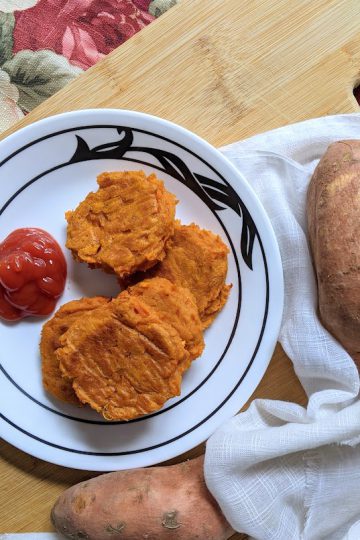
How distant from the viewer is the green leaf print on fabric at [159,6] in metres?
2.38

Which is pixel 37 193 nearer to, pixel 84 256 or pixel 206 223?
pixel 84 256

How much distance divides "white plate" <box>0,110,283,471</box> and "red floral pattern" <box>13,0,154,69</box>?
18.1 inches

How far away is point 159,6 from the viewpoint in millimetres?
2385

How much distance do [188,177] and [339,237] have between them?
1.72 feet

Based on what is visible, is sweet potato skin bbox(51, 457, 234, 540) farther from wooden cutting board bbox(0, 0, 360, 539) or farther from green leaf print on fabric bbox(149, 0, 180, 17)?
green leaf print on fabric bbox(149, 0, 180, 17)

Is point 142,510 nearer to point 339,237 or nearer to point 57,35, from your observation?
point 339,237

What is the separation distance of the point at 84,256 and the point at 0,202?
375mm

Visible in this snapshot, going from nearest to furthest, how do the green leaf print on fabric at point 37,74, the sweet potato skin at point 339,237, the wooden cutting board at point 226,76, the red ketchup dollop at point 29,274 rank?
the sweet potato skin at point 339,237 < the red ketchup dollop at point 29,274 < the wooden cutting board at point 226,76 < the green leaf print on fabric at point 37,74

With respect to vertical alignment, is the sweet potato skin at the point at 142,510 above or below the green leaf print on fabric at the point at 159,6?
below

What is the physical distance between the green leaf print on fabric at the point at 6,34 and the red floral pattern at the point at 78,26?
0.02 m

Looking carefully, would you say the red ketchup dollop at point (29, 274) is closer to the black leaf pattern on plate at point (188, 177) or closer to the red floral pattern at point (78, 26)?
the black leaf pattern on plate at point (188, 177)

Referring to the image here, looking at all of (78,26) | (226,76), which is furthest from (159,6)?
(226,76)

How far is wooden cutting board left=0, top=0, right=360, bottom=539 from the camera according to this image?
7.07ft

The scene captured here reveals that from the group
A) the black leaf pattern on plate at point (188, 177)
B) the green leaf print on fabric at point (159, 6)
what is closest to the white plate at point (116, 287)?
the black leaf pattern on plate at point (188, 177)
